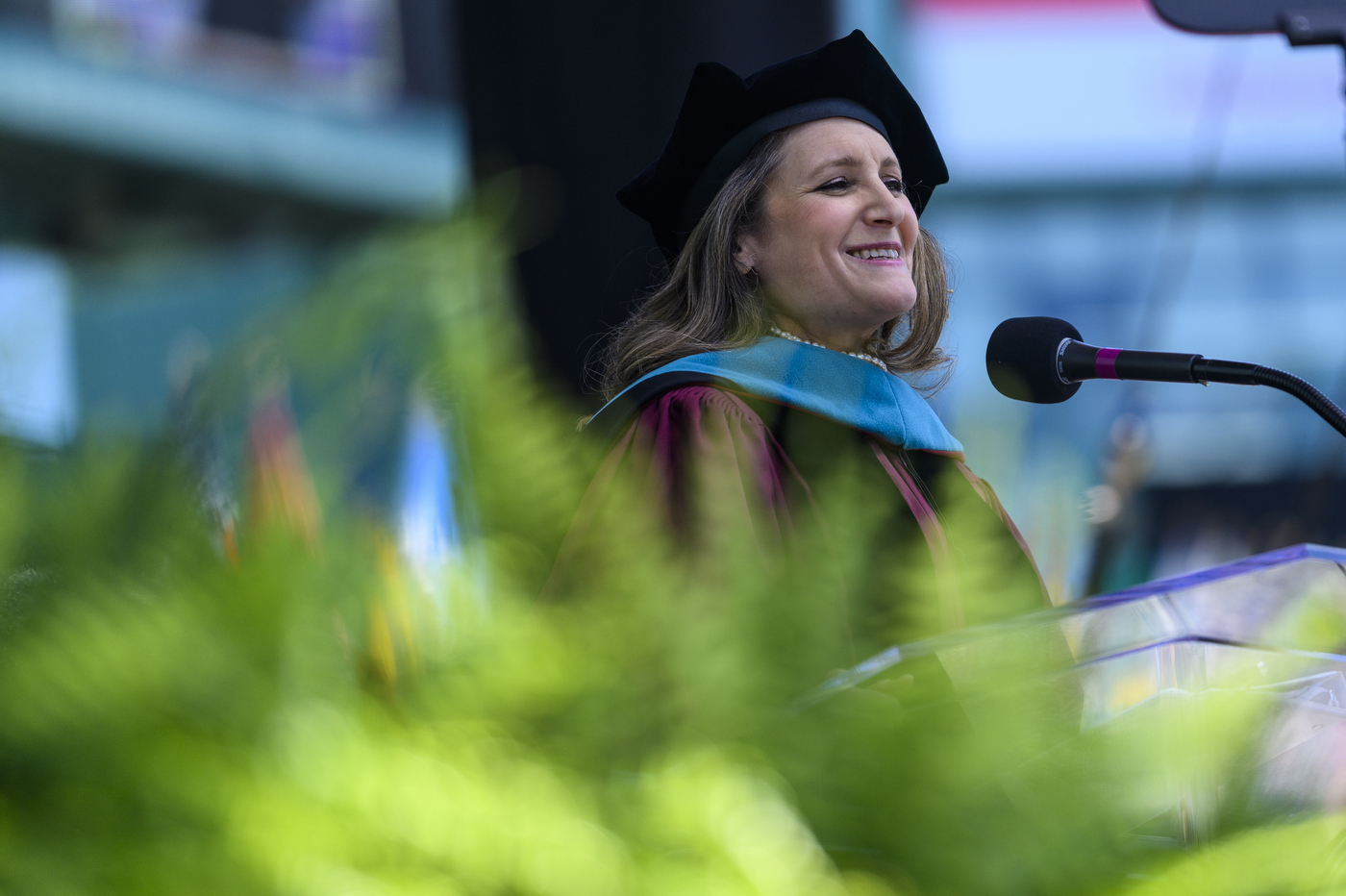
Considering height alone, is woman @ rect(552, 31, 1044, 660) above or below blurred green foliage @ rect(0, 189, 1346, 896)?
below

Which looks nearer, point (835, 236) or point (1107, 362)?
point (1107, 362)

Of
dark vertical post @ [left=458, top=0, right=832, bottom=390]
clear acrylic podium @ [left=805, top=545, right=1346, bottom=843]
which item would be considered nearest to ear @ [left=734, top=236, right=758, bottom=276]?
dark vertical post @ [left=458, top=0, right=832, bottom=390]

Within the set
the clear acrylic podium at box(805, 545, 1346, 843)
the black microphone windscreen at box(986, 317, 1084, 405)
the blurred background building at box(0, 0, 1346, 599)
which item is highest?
the clear acrylic podium at box(805, 545, 1346, 843)

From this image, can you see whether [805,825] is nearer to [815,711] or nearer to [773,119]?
[815,711]

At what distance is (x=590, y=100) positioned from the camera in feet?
7.23

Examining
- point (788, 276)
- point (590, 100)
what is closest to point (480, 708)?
point (788, 276)

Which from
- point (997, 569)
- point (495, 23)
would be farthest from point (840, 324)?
point (997, 569)

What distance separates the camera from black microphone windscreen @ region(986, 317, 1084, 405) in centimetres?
121

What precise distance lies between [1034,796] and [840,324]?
4.94ft

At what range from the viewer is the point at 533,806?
28 centimetres

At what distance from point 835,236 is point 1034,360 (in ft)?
1.82

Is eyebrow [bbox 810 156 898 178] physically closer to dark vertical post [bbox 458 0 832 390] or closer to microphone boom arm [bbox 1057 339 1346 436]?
dark vertical post [bbox 458 0 832 390]

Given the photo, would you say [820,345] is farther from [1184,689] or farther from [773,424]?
[1184,689]

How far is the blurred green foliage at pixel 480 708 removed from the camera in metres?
0.27
